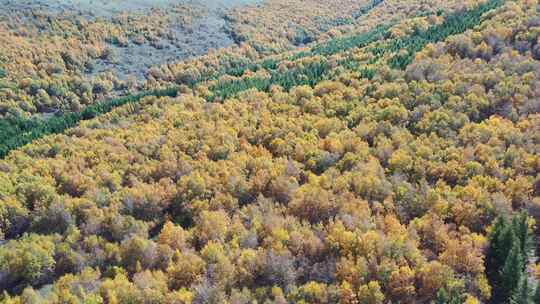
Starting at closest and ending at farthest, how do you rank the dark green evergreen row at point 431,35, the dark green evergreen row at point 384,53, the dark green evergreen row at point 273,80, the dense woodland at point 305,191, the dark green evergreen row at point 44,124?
the dense woodland at point 305,191
the dark green evergreen row at point 44,124
the dark green evergreen row at point 273,80
the dark green evergreen row at point 431,35
the dark green evergreen row at point 384,53

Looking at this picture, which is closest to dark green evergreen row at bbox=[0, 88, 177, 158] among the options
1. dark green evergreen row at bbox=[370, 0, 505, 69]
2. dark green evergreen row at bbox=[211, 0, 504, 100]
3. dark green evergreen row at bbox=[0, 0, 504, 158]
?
dark green evergreen row at bbox=[0, 0, 504, 158]

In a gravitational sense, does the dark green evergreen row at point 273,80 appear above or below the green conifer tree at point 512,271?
below

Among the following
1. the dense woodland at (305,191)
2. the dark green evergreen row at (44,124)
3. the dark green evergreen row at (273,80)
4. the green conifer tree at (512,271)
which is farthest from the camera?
the dark green evergreen row at (273,80)

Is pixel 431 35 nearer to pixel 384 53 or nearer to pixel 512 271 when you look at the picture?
pixel 384 53

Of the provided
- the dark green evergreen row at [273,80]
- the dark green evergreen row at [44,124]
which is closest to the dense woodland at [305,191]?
the dark green evergreen row at [44,124]

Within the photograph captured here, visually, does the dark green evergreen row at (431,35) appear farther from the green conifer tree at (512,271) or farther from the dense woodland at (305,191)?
the green conifer tree at (512,271)

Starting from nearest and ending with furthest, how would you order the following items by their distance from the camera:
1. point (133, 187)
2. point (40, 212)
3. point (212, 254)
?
point (212, 254)
point (40, 212)
point (133, 187)

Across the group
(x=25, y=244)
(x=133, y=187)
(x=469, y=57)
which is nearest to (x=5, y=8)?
(x=133, y=187)

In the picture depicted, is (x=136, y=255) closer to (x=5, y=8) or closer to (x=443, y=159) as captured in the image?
(x=443, y=159)
